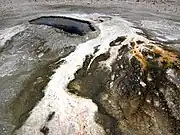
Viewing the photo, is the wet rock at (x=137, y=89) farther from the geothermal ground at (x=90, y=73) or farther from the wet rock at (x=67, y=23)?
the wet rock at (x=67, y=23)

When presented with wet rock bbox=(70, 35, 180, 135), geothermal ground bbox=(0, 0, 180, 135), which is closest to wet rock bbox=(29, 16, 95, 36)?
geothermal ground bbox=(0, 0, 180, 135)

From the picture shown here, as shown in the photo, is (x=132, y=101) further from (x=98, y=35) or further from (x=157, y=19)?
(x=157, y=19)

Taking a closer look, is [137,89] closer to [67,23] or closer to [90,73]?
[90,73]

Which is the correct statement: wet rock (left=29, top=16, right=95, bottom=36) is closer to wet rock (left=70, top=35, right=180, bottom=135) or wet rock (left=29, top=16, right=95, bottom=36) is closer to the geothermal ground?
the geothermal ground

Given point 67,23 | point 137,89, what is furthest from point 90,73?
point 67,23

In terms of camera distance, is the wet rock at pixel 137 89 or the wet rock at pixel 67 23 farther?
the wet rock at pixel 67 23

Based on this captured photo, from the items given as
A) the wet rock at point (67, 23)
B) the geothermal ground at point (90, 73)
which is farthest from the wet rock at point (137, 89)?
the wet rock at point (67, 23)

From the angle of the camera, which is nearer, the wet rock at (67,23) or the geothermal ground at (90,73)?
the geothermal ground at (90,73)
